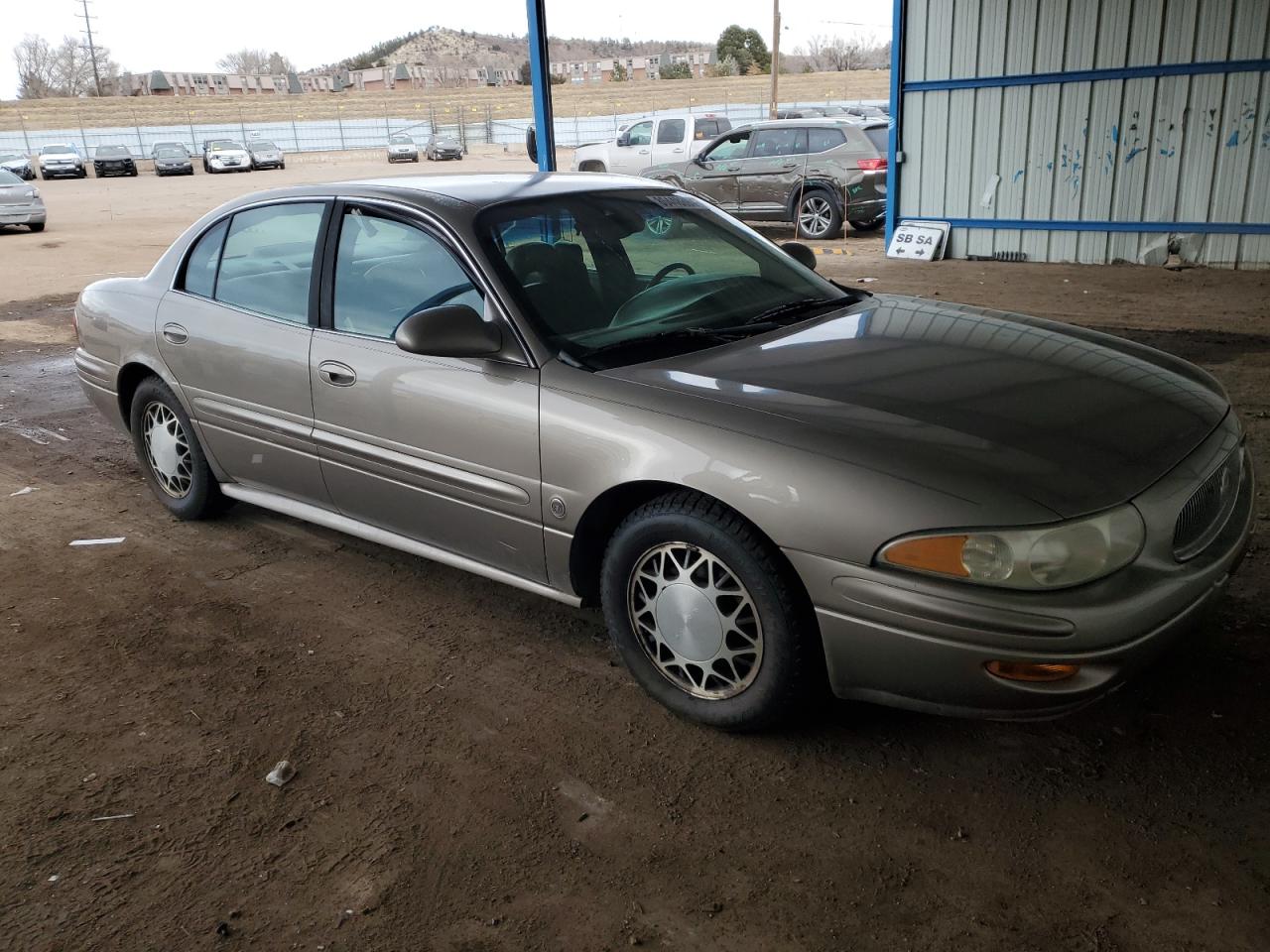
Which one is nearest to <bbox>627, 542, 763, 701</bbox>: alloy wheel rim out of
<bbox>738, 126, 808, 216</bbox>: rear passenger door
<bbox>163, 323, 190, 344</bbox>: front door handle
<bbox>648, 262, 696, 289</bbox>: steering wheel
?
<bbox>648, 262, 696, 289</bbox>: steering wheel

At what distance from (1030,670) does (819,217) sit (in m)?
14.2

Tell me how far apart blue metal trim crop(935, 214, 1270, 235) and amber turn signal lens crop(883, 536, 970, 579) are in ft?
36.7

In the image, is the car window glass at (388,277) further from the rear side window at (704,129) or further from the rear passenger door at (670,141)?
the rear side window at (704,129)

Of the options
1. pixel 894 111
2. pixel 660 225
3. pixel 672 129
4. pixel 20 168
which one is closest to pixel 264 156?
pixel 20 168

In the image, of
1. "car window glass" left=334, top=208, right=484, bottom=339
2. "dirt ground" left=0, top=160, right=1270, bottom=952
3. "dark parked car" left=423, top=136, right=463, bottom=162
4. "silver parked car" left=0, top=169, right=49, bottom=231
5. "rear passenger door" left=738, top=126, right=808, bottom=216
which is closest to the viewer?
"dirt ground" left=0, top=160, right=1270, bottom=952

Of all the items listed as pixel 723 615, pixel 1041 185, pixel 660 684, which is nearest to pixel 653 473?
pixel 723 615

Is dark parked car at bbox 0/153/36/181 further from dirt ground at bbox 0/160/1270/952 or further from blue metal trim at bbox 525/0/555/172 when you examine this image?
dirt ground at bbox 0/160/1270/952

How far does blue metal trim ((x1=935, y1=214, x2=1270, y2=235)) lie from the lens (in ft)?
37.8

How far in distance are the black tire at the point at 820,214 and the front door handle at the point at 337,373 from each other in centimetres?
1262

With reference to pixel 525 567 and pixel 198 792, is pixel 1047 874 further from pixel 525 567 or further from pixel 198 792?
pixel 198 792

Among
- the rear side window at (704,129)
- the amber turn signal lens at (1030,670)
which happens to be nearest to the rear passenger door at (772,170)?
the rear side window at (704,129)

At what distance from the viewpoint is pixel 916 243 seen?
1341 cm

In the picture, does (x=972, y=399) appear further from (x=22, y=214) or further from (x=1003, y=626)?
(x=22, y=214)

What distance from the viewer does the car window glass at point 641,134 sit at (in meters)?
19.5
